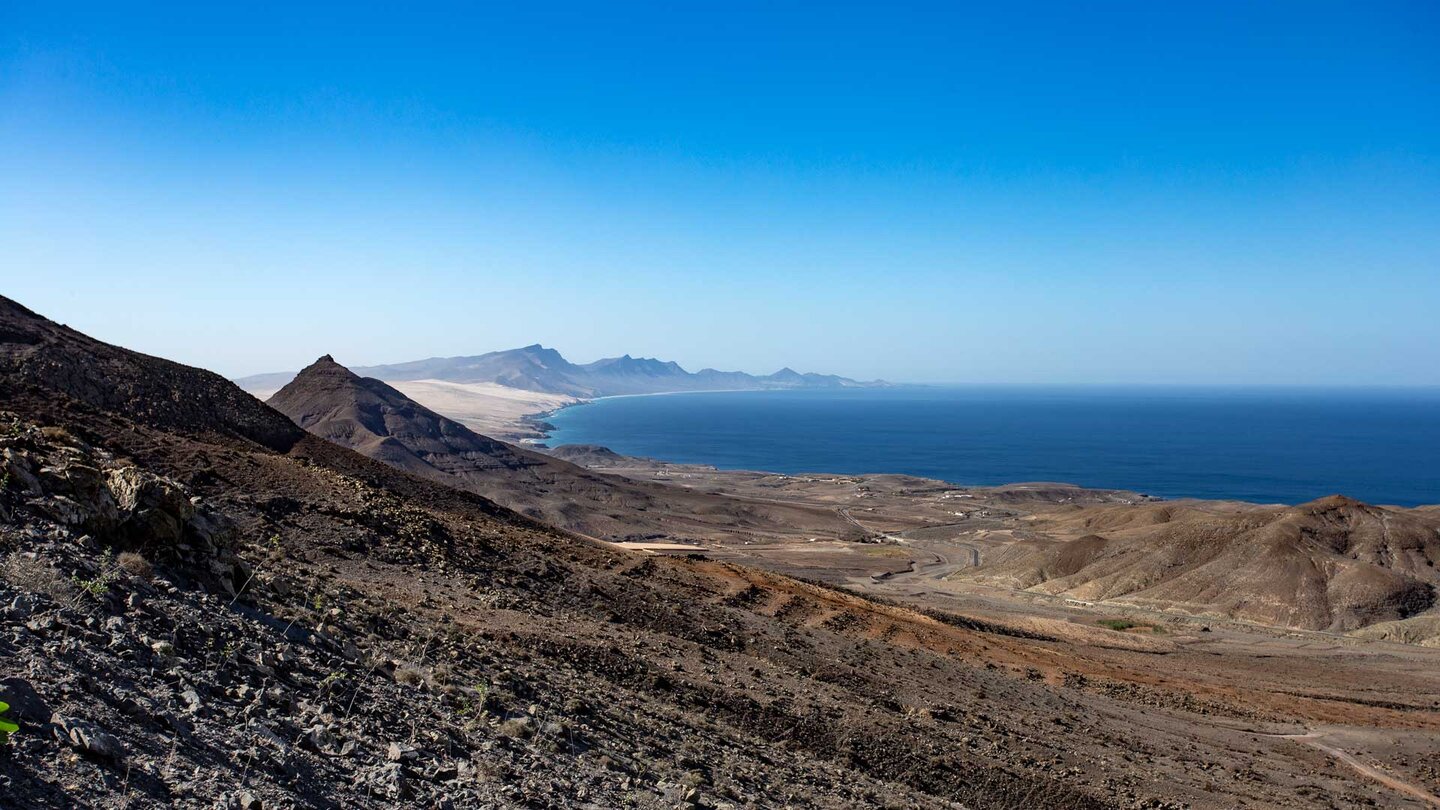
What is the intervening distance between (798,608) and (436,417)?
9654 cm

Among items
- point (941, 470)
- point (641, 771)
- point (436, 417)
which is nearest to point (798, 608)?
point (641, 771)

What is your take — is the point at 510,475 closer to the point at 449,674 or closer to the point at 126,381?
the point at 126,381

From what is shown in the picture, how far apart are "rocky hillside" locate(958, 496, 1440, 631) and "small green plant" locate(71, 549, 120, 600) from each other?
199 feet

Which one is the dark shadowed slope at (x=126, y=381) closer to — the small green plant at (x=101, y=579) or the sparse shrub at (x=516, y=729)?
the small green plant at (x=101, y=579)

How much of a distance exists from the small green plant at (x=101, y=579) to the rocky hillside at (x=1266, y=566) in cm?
6075

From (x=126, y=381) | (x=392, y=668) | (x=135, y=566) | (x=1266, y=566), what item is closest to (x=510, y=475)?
(x=126, y=381)

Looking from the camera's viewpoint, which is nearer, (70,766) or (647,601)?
(70,766)

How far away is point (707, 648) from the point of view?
783 inches

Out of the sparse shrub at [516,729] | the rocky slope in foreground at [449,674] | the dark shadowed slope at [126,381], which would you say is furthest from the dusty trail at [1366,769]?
the dark shadowed slope at [126,381]

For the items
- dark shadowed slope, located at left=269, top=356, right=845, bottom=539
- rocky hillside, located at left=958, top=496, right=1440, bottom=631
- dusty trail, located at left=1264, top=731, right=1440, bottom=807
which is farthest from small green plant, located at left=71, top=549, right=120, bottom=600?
dark shadowed slope, located at left=269, top=356, right=845, bottom=539

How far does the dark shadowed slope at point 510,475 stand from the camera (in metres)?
90.0

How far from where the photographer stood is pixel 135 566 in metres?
10.0

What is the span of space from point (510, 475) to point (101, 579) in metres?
92.9

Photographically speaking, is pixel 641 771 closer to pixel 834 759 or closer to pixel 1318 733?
pixel 834 759
